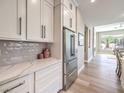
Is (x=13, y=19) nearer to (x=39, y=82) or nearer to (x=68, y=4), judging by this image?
(x=39, y=82)

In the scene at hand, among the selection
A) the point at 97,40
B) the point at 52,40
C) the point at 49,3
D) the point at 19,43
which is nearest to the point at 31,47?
the point at 19,43

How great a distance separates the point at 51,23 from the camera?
237 cm

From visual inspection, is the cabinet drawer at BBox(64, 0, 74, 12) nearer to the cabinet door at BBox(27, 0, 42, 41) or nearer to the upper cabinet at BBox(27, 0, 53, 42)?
the upper cabinet at BBox(27, 0, 53, 42)

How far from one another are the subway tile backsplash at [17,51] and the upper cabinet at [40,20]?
0.32m

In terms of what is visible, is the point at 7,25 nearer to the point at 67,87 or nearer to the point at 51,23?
the point at 51,23

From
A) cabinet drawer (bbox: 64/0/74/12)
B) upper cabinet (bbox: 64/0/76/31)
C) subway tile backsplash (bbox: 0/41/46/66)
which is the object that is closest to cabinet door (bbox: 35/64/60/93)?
subway tile backsplash (bbox: 0/41/46/66)

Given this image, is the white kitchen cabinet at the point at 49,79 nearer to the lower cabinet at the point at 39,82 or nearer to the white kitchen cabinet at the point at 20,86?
the lower cabinet at the point at 39,82

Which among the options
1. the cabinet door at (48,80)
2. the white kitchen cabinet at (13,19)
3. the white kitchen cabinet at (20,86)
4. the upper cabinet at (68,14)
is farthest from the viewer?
the upper cabinet at (68,14)

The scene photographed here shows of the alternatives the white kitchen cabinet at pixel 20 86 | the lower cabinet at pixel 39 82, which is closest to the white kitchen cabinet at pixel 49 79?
the lower cabinet at pixel 39 82

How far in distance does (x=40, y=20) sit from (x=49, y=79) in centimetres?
124

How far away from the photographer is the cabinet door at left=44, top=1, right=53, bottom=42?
216 cm

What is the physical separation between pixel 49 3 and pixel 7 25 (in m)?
1.28

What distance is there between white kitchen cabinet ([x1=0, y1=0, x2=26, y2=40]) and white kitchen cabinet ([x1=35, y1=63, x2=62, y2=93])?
0.71 meters

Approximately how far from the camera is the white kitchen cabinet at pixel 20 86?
3.46 feet
